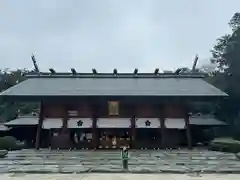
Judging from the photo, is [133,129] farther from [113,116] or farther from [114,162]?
[114,162]

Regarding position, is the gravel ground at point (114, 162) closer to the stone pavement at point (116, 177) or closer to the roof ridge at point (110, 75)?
the stone pavement at point (116, 177)

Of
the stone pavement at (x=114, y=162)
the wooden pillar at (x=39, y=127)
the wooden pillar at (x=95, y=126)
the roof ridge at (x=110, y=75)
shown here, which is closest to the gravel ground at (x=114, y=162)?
the stone pavement at (x=114, y=162)

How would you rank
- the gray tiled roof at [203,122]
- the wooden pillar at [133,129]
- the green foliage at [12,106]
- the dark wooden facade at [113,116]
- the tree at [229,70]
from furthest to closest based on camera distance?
the green foliage at [12,106], the tree at [229,70], the gray tiled roof at [203,122], the dark wooden facade at [113,116], the wooden pillar at [133,129]

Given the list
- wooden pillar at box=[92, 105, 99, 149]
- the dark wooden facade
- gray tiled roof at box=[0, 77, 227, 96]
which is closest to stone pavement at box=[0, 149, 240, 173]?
the dark wooden facade

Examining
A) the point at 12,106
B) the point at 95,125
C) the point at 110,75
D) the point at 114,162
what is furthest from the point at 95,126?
the point at 12,106

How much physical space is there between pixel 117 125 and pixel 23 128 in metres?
11.2

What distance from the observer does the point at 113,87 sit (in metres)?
28.0

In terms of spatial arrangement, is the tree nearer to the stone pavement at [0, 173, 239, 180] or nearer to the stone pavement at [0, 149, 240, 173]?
the stone pavement at [0, 149, 240, 173]

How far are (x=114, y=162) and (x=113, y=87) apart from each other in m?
9.49

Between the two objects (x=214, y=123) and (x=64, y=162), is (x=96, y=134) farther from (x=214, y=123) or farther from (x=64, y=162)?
(x=214, y=123)

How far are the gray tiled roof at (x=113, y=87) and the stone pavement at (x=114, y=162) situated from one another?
16.8ft

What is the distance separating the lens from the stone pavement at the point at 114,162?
17.3m

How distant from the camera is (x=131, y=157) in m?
21.1

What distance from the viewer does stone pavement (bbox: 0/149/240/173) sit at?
56.8 ft
